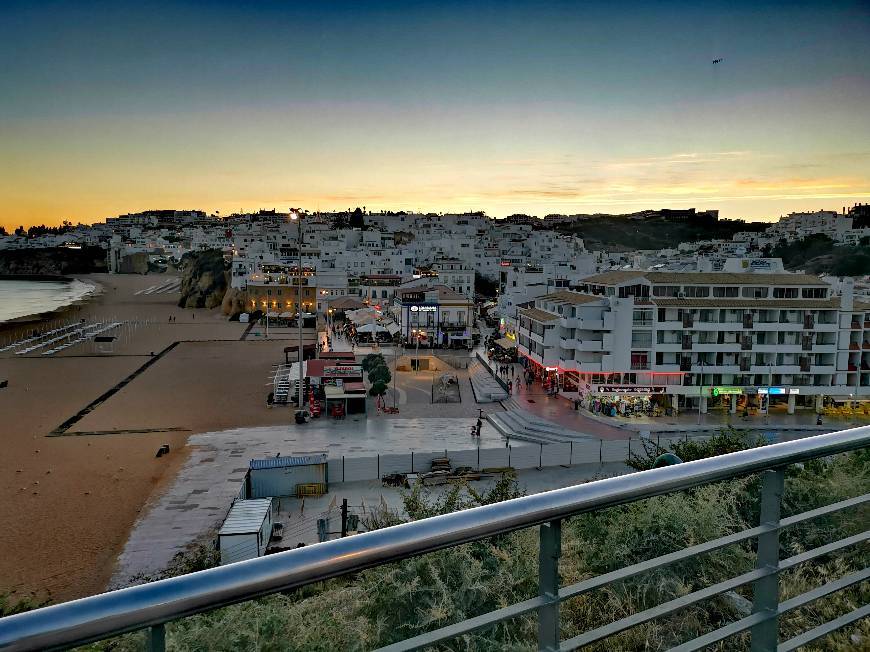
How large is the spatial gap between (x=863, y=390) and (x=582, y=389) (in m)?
9.95

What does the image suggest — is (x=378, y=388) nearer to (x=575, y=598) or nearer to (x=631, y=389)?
(x=631, y=389)

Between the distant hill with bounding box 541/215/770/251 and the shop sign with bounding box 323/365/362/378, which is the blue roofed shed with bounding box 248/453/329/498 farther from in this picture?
the distant hill with bounding box 541/215/770/251

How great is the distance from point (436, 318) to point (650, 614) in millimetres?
36502

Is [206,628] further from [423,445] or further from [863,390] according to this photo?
[863,390]

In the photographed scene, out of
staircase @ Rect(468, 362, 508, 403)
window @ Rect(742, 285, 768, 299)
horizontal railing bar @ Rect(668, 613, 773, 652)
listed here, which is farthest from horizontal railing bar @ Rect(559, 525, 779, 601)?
window @ Rect(742, 285, 768, 299)

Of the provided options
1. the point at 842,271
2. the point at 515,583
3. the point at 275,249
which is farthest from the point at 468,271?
the point at 515,583

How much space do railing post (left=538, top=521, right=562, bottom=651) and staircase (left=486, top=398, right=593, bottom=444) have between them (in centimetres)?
1784

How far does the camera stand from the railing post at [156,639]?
898mm

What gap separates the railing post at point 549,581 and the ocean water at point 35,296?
61.0 metres

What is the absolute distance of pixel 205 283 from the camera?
61.8m

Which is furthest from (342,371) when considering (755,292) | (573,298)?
(755,292)

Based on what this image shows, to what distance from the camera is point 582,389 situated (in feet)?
78.5

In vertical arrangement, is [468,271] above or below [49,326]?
above

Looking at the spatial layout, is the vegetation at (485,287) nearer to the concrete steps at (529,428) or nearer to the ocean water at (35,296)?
the ocean water at (35,296)
